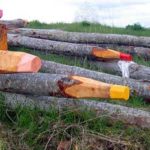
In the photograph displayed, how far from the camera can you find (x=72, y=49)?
8.78 metres

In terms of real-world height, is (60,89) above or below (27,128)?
above

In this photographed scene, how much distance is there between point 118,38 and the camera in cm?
992

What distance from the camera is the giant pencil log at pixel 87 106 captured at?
5934mm

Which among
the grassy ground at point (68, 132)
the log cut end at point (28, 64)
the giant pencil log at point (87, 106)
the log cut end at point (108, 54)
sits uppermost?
the log cut end at point (28, 64)

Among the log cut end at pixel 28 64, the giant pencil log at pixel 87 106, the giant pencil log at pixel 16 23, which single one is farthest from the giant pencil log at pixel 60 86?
the giant pencil log at pixel 16 23

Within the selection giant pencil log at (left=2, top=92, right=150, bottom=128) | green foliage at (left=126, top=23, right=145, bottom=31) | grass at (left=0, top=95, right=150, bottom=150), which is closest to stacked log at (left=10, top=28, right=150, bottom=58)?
giant pencil log at (left=2, top=92, right=150, bottom=128)

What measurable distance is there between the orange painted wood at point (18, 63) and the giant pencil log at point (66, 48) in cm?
271

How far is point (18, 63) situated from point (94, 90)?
842 mm

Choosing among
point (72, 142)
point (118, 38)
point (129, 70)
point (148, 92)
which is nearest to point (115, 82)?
point (148, 92)

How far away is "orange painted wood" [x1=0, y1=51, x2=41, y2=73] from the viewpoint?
5.68m

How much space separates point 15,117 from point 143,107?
63.7 inches

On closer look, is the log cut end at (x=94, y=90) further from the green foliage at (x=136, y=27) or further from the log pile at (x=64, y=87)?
the green foliage at (x=136, y=27)

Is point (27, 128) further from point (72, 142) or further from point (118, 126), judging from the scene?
point (118, 126)

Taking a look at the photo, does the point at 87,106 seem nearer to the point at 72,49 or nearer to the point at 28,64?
the point at 28,64
